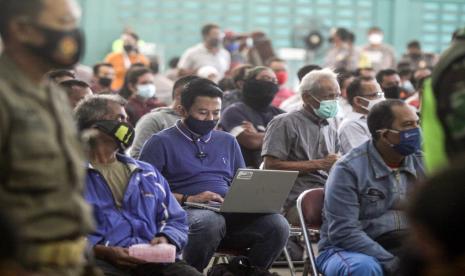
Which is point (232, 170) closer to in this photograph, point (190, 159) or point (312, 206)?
point (190, 159)

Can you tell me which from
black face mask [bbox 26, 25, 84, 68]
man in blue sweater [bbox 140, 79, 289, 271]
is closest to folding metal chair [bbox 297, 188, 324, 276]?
man in blue sweater [bbox 140, 79, 289, 271]

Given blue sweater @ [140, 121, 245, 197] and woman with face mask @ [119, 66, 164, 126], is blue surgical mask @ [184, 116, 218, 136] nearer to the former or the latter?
blue sweater @ [140, 121, 245, 197]

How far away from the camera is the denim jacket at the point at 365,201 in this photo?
6.04 m

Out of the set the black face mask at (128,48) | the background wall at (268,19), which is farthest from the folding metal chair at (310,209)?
the background wall at (268,19)

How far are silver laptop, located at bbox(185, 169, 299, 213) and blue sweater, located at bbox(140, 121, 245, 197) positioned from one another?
21 centimetres

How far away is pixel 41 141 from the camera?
317 centimetres

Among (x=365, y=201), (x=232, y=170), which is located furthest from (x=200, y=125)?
(x=365, y=201)

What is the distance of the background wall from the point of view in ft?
62.0

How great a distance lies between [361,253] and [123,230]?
136 centimetres

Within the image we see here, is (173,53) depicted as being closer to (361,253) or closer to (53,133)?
(361,253)

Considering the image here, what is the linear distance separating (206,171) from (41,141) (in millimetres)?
4051

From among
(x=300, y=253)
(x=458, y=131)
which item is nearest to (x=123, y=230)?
(x=458, y=131)

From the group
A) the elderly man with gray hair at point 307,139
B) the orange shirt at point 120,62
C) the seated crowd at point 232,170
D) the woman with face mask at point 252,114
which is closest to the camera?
the seated crowd at point 232,170

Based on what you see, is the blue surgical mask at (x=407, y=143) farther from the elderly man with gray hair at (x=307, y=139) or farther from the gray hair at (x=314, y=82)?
the gray hair at (x=314, y=82)
